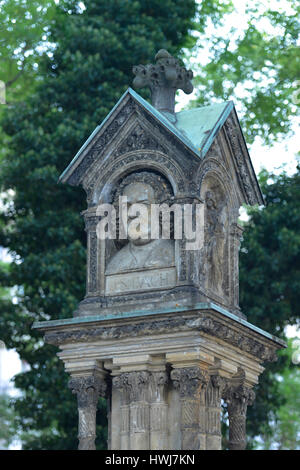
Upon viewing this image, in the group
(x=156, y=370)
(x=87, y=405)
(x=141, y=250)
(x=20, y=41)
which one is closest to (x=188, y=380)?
(x=156, y=370)

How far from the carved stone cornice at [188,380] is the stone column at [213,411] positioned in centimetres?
54

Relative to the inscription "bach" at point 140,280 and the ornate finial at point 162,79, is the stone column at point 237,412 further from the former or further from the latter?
the ornate finial at point 162,79

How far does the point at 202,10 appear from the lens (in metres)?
27.9

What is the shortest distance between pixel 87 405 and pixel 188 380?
1.43 meters

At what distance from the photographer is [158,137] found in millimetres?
13359

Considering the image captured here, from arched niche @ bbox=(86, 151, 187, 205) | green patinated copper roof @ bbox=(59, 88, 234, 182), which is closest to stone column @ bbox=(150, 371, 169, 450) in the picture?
arched niche @ bbox=(86, 151, 187, 205)

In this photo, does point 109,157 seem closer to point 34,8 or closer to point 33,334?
point 33,334

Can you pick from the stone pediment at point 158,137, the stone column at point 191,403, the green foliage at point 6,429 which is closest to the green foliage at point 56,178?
the green foliage at point 6,429

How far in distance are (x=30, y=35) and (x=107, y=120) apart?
573 inches

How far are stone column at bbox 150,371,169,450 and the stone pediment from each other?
2.67 m

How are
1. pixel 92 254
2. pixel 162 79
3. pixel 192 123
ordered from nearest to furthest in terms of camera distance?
pixel 92 254 < pixel 192 123 < pixel 162 79

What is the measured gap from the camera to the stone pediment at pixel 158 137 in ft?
43.3

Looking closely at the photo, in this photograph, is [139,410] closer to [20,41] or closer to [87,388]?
[87,388]

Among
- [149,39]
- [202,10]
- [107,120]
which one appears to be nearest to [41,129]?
[149,39]
